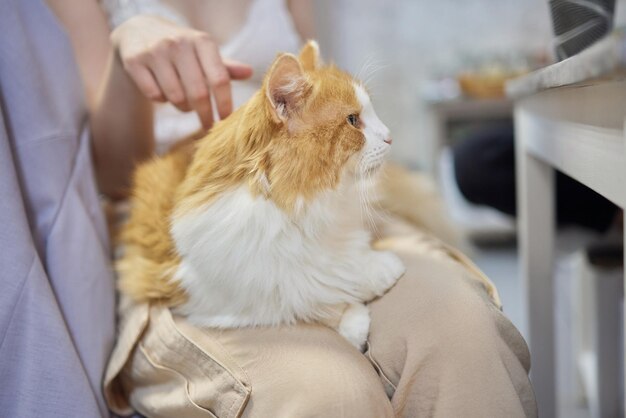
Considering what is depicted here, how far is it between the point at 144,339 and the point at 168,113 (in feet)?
1.45

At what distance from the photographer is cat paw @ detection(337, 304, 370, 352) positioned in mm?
647

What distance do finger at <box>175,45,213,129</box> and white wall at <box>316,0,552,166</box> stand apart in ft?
7.20

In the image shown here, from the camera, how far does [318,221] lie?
2.14 feet

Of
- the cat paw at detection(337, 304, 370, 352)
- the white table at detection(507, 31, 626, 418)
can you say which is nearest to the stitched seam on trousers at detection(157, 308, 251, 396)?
the cat paw at detection(337, 304, 370, 352)

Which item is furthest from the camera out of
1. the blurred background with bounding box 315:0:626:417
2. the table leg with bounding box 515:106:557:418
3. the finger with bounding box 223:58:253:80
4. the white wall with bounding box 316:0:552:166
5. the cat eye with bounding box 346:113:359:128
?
the white wall with bounding box 316:0:552:166

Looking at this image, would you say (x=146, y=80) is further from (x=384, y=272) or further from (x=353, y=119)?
(x=384, y=272)

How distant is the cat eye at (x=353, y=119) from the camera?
65 centimetres

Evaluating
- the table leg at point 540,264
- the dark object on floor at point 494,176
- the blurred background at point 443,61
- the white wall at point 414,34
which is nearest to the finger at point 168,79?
the table leg at point 540,264

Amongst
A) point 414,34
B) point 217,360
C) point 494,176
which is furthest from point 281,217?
point 414,34

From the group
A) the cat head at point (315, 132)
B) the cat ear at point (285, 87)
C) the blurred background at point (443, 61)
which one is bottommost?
the blurred background at point (443, 61)

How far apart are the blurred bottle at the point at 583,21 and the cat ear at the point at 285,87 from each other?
300 millimetres

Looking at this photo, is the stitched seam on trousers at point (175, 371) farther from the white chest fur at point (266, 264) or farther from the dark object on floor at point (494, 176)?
the dark object on floor at point (494, 176)

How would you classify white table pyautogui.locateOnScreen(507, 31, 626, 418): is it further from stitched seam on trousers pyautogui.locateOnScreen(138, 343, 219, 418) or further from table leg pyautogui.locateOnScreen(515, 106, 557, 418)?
stitched seam on trousers pyautogui.locateOnScreen(138, 343, 219, 418)

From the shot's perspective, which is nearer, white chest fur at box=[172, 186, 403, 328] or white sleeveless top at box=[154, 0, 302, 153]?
white chest fur at box=[172, 186, 403, 328]
